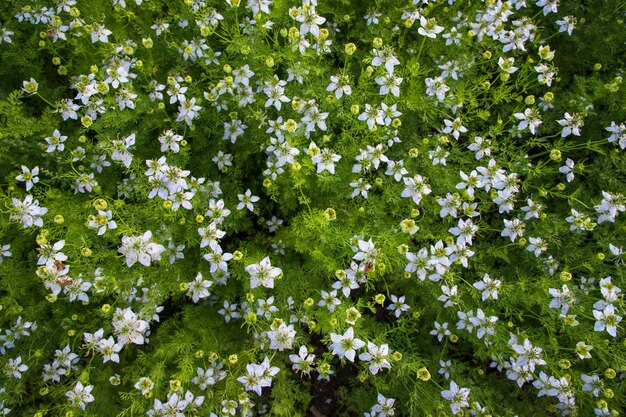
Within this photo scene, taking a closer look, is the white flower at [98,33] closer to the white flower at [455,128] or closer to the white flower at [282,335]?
the white flower at [282,335]

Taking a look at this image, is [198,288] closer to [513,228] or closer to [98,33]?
[98,33]

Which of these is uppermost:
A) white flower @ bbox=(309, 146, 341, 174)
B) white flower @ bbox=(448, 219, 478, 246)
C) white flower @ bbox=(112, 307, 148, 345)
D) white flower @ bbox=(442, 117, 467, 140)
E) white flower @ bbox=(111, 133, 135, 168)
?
white flower @ bbox=(442, 117, 467, 140)

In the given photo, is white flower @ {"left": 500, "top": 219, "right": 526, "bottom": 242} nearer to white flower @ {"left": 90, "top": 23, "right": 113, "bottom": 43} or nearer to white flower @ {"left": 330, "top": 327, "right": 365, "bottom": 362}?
white flower @ {"left": 330, "top": 327, "right": 365, "bottom": 362}

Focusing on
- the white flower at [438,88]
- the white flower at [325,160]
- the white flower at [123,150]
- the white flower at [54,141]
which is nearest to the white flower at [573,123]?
the white flower at [438,88]

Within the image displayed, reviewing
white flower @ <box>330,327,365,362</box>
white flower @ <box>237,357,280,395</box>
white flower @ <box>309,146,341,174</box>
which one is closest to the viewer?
white flower @ <box>330,327,365,362</box>

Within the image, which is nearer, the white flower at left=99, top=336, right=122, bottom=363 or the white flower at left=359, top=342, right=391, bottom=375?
the white flower at left=359, top=342, right=391, bottom=375

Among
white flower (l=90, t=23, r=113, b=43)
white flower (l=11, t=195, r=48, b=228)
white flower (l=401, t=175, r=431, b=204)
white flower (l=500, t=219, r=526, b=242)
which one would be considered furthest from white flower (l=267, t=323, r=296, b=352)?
white flower (l=90, t=23, r=113, b=43)

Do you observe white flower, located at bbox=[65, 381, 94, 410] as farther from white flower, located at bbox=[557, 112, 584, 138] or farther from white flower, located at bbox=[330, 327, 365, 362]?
white flower, located at bbox=[557, 112, 584, 138]

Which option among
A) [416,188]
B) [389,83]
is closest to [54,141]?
[389,83]

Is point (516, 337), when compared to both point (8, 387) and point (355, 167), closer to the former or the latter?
point (355, 167)

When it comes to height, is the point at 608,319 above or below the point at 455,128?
below

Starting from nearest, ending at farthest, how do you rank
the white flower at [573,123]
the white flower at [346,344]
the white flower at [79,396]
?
the white flower at [346,344], the white flower at [79,396], the white flower at [573,123]

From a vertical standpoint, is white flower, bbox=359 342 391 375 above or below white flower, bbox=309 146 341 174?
below

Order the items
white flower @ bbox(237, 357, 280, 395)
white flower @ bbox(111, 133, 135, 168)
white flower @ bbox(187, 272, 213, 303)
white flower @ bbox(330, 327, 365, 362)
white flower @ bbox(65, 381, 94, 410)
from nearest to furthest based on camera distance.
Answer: white flower @ bbox(330, 327, 365, 362), white flower @ bbox(237, 357, 280, 395), white flower @ bbox(65, 381, 94, 410), white flower @ bbox(187, 272, 213, 303), white flower @ bbox(111, 133, 135, 168)
